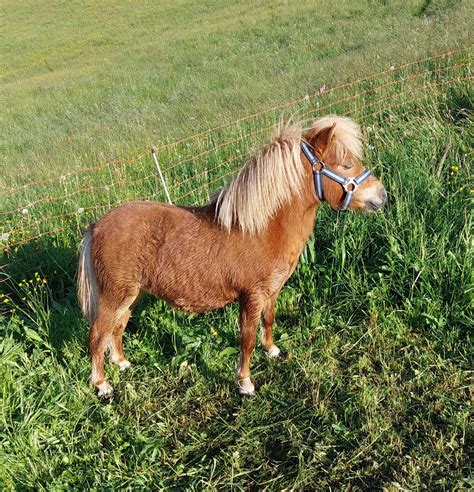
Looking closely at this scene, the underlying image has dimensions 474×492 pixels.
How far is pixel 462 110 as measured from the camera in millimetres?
5305

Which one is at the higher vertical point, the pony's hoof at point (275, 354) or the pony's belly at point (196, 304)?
the pony's belly at point (196, 304)

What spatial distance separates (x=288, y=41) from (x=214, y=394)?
54.1ft

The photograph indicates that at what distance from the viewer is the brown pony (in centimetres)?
300

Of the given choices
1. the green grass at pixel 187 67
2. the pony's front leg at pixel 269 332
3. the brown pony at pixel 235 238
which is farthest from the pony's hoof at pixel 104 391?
the green grass at pixel 187 67

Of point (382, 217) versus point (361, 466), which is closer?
point (361, 466)

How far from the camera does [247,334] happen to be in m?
3.26

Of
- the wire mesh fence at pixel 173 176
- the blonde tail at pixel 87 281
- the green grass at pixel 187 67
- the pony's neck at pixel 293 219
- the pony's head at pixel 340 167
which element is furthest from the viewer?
the green grass at pixel 187 67

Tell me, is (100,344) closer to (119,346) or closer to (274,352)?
(119,346)

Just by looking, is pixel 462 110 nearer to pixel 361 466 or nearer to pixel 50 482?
pixel 361 466

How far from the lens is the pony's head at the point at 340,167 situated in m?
2.93

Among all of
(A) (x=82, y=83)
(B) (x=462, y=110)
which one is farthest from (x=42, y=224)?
(A) (x=82, y=83)

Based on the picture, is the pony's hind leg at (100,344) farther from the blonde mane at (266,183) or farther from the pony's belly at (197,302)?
the blonde mane at (266,183)

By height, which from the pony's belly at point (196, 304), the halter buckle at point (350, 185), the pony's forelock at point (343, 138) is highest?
the pony's forelock at point (343, 138)

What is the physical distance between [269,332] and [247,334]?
1.57ft
